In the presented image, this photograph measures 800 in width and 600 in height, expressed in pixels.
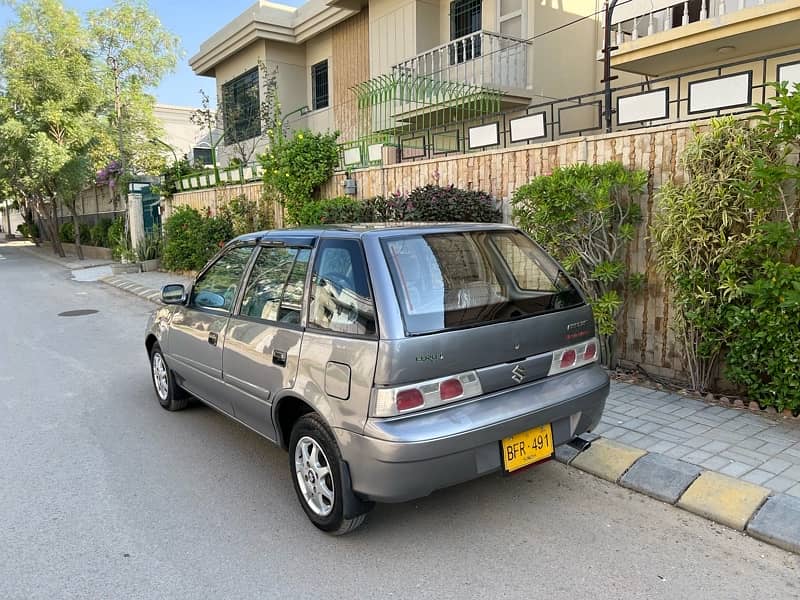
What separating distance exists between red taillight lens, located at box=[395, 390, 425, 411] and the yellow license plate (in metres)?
0.55

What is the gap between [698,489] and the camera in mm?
3576

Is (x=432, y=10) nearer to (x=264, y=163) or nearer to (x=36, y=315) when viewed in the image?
(x=264, y=163)

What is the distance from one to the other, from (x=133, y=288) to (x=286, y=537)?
38.8ft

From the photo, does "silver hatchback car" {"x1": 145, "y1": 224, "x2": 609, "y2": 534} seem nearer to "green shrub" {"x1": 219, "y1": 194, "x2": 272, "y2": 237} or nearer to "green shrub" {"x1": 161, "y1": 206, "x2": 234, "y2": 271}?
"green shrub" {"x1": 219, "y1": 194, "x2": 272, "y2": 237}

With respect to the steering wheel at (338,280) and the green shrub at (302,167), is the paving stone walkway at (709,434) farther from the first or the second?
the green shrub at (302,167)

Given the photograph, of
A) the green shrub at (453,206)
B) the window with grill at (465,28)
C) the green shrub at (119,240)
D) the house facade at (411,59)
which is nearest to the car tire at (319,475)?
the green shrub at (453,206)

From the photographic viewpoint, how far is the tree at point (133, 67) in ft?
70.7

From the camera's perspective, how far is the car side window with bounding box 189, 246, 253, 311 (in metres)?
4.23

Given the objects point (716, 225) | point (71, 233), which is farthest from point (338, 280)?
point (71, 233)

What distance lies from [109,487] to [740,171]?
16.7 ft

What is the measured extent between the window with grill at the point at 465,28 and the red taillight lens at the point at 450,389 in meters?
10.1

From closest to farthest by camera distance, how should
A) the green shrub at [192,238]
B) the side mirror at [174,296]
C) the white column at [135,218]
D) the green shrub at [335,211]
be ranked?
1. the side mirror at [174,296]
2. the green shrub at [335,211]
3. the green shrub at [192,238]
4. the white column at [135,218]

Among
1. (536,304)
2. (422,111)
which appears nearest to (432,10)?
(422,111)

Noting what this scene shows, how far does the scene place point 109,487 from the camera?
391 centimetres
